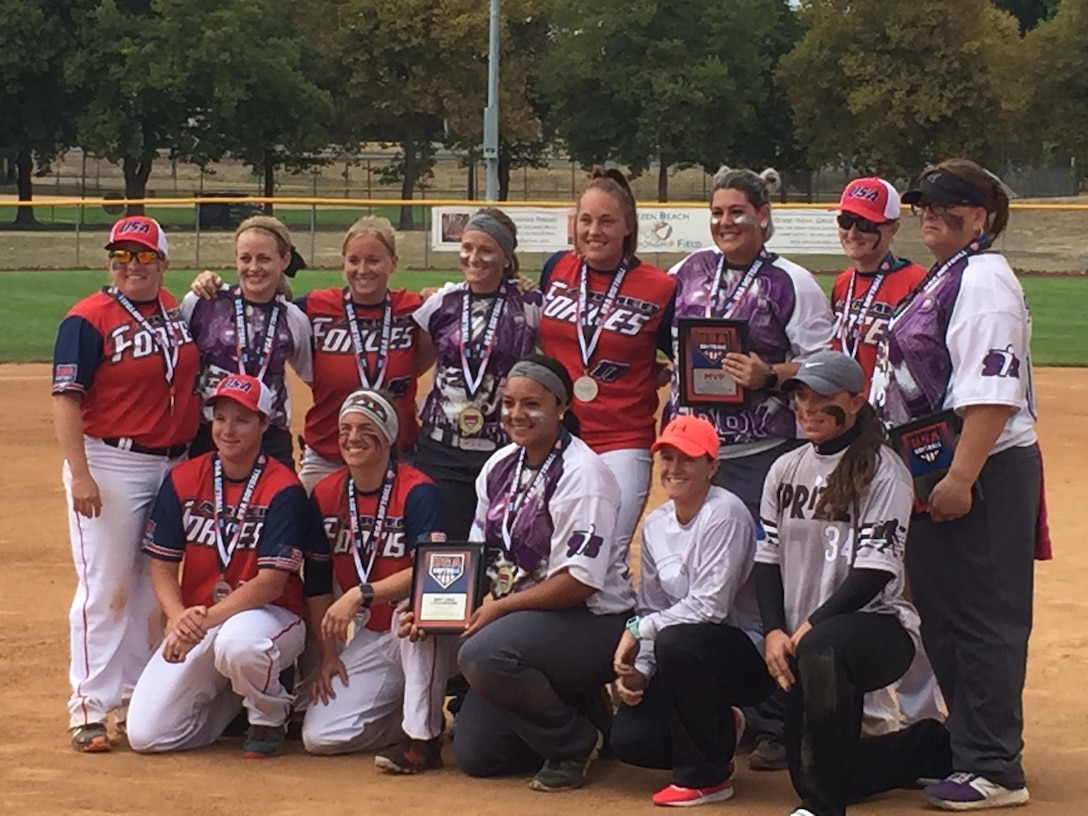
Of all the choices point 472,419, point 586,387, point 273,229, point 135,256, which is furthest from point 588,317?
point 135,256

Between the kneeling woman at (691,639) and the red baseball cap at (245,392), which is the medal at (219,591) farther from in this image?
the kneeling woman at (691,639)

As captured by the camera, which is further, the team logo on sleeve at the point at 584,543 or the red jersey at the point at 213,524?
the red jersey at the point at 213,524

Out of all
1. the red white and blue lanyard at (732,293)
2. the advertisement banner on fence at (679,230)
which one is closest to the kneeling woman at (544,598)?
the red white and blue lanyard at (732,293)

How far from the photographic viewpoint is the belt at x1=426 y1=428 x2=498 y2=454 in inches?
247

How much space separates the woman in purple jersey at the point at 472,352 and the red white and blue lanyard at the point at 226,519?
72 centimetres

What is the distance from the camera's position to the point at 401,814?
17.1 feet

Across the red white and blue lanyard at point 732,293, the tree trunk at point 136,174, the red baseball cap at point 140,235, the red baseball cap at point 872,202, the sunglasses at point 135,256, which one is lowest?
the red white and blue lanyard at point 732,293

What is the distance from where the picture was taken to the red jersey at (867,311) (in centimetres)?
609

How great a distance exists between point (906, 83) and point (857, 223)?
41257mm

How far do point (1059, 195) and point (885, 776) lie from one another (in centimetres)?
5209

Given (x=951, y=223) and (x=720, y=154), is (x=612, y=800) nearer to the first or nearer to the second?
(x=951, y=223)

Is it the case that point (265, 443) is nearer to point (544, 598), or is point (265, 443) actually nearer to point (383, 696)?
point (383, 696)

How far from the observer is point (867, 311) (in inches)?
243

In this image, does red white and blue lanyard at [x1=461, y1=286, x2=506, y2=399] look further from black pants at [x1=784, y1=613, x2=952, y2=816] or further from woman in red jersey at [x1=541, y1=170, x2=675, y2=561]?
black pants at [x1=784, y1=613, x2=952, y2=816]
